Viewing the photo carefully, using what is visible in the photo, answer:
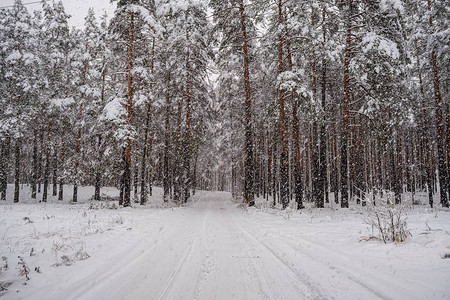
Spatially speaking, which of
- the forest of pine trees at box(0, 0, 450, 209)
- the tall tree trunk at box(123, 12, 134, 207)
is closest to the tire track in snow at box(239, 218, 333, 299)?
the forest of pine trees at box(0, 0, 450, 209)

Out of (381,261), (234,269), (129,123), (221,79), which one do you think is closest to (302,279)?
(234,269)

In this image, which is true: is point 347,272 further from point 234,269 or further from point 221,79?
point 221,79

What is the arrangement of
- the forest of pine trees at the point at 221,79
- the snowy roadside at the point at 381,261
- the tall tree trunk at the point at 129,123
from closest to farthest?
the snowy roadside at the point at 381,261 → the forest of pine trees at the point at 221,79 → the tall tree trunk at the point at 129,123

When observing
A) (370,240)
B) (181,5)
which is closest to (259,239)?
(370,240)

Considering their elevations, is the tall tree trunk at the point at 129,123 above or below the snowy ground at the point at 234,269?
above

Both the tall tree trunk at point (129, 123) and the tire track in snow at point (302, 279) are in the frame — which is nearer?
the tire track in snow at point (302, 279)

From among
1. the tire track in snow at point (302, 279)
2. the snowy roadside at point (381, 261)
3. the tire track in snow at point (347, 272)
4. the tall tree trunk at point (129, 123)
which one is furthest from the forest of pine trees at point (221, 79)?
the tire track in snow at point (302, 279)

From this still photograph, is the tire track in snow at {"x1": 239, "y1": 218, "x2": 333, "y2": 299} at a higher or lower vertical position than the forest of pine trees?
lower

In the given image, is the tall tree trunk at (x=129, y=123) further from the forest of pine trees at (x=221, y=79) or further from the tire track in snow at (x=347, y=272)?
the tire track in snow at (x=347, y=272)

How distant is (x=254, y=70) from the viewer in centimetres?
2198

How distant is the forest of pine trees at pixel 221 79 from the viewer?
13.0 m

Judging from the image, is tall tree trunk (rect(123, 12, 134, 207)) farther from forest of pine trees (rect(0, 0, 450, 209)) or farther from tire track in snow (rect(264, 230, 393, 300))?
tire track in snow (rect(264, 230, 393, 300))

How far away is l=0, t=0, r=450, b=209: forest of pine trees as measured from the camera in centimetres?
1299

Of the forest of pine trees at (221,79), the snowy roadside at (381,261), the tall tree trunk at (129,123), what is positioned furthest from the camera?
the tall tree trunk at (129,123)
